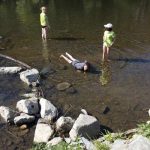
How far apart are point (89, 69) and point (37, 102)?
4.71 metres

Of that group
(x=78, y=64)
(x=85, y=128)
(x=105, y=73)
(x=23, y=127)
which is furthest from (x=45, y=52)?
(x=85, y=128)

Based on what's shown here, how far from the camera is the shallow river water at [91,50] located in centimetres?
1452

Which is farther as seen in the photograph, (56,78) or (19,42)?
(19,42)

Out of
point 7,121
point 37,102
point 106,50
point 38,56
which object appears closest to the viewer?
point 7,121

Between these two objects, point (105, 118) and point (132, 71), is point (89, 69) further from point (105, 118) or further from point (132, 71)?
point (105, 118)

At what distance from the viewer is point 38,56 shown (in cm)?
2020

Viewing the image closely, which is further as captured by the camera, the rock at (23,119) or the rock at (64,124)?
the rock at (23,119)

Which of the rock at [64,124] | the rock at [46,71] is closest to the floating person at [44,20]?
the rock at [46,71]

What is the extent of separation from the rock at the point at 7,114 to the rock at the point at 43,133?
1243 mm

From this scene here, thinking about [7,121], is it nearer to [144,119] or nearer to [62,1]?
[144,119]

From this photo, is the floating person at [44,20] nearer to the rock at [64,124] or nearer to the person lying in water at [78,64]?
the person lying in water at [78,64]

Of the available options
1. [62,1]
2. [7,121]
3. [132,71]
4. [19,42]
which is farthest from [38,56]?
[62,1]

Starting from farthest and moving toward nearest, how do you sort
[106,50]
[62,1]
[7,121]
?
[62,1]
[106,50]
[7,121]

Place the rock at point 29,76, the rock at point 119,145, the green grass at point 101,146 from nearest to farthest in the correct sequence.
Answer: the rock at point 119,145, the green grass at point 101,146, the rock at point 29,76
